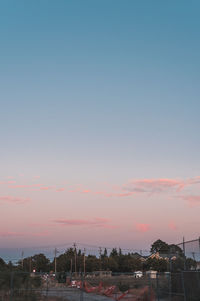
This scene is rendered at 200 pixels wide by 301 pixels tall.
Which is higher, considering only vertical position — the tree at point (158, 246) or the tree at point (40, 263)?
the tree at point (158, 246)

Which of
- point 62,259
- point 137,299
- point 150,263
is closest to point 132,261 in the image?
point 150,263

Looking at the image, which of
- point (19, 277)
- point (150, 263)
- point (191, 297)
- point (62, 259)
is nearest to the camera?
point (191, 297)

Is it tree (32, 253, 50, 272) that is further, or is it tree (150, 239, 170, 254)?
tree (150, 239, 170, 254)

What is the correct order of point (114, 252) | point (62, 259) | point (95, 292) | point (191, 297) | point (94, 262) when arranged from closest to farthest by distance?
1. point (191, 297)
2. point (95, 292)
3. point (94, 262)
4. point (62, 259)
5. point (114, 252)

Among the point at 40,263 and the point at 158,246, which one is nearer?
the point at 40,263

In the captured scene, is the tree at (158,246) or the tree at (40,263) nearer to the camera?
the tree at (40,263)

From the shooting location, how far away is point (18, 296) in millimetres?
24375

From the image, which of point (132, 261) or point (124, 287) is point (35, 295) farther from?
point (132, 261)

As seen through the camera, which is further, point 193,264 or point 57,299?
point 57,299

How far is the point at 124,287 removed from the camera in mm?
38531

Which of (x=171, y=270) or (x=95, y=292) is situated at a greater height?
(x=171, y=270)

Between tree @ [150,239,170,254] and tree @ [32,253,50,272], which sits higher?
tree @ [150,239,170,254]

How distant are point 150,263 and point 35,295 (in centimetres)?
6462

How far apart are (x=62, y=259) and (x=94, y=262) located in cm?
1554
